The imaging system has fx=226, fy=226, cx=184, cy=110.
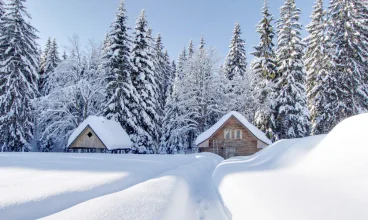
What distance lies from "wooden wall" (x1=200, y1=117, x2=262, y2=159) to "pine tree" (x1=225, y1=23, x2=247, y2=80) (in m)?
12.7

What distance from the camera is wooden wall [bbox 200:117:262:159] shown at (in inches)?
832

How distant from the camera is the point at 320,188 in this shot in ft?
10.6

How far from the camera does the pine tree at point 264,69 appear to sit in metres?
24.3

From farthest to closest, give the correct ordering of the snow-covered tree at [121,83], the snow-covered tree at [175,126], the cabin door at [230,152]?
the snow-covered tree at [175,126]
the snow-covered tree at [121,83]
the cabin door at [230,152]

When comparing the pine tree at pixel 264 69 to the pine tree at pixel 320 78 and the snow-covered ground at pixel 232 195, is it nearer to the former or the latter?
the pine tree at pixel 320 78

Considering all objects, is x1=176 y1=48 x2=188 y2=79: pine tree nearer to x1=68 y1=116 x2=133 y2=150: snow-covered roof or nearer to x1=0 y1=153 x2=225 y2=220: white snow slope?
x1=68 y1=116 x2=133 y2=150: snow-covered roof

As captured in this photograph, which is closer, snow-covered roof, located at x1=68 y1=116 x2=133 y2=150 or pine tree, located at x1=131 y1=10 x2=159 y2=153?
snow-covered roof, located at x1=68 y1=116 x2=133 y2=150

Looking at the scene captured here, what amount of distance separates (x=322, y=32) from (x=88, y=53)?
24.2 meters

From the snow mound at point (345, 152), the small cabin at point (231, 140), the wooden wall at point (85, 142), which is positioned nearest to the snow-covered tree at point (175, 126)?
the small cabin at point (231, 140)

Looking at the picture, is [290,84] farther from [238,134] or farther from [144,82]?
[144,82]

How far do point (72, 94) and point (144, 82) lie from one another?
708 centimetres

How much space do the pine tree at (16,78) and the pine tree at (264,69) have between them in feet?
74.6

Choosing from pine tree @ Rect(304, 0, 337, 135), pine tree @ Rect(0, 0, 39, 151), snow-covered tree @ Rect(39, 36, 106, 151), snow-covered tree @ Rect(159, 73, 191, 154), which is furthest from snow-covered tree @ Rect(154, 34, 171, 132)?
pine tree @ Rect(304, 0, 337, 135)

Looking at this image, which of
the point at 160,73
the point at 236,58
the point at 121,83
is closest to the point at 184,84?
the point at 121,83
